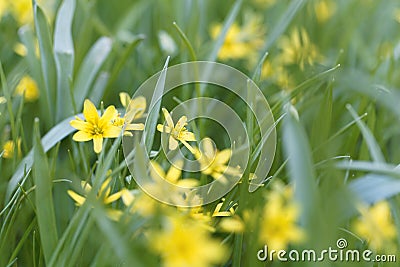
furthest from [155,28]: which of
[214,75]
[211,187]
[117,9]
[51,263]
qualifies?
[51,263]

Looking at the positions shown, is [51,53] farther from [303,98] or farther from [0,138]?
[303,98]

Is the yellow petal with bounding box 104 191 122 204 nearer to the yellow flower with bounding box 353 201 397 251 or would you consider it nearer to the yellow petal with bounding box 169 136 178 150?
the yellow petal with bounding box 169 136 178 150

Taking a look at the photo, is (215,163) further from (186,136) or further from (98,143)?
(98,143)

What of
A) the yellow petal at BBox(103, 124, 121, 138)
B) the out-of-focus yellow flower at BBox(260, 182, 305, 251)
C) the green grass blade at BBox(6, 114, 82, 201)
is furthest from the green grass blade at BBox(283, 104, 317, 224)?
the green grass blade at BBox(6, 114, 82, 201)

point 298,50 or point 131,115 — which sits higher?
point 131,115

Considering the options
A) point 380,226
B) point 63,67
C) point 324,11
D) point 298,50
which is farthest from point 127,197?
point 324,11

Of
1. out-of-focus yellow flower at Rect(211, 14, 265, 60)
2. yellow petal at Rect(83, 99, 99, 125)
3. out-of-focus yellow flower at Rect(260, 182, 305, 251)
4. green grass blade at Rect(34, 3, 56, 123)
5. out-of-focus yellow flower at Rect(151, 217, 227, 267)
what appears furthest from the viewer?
out-of-focus yellow flower at Rect(211, 14, 265, 60)

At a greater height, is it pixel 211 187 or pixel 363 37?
pixel 211 187
